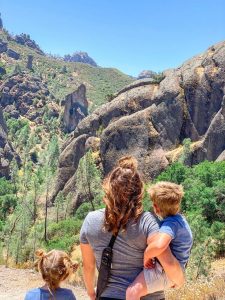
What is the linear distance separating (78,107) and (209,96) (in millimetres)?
96285

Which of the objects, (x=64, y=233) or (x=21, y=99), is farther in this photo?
(x=21, y=99)

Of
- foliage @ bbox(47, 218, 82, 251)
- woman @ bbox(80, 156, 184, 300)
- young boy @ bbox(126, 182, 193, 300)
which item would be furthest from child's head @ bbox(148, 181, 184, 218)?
foliage @ bbox(47, 218, 82, 251)

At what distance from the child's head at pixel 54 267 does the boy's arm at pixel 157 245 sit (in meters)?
0.94

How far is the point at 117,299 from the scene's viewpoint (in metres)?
3.96

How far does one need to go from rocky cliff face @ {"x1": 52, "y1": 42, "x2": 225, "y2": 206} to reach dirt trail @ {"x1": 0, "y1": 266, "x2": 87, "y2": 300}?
32.6 metres

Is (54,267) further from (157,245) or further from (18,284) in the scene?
(18,284)

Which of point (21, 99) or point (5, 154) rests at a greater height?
point (21, 99)

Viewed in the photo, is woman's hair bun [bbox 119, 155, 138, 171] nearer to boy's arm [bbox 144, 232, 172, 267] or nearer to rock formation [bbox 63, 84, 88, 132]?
boy's arm [bbox 144, 232, 172, 267]

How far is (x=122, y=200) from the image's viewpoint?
399cm

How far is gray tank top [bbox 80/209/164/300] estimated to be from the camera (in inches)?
154

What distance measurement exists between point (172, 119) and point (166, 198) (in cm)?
4728

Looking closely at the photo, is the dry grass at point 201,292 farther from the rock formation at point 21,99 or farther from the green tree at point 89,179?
the rock formation at point 21,99

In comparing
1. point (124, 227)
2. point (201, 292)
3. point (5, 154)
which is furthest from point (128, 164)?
point (5, 154)

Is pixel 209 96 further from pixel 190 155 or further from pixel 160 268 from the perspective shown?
pixel 160 268
